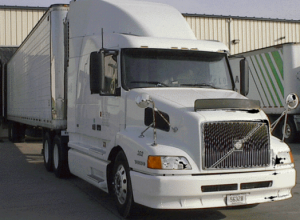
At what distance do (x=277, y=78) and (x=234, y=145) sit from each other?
42.5 ft

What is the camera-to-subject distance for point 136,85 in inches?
271

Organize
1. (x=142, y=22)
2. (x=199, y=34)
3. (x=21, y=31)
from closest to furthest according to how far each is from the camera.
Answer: (x=142, y=22) → (x=21, y=31) → (x=199, y=34)

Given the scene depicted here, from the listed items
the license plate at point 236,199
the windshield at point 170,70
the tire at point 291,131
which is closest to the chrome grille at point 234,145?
the license plate at point 236,199

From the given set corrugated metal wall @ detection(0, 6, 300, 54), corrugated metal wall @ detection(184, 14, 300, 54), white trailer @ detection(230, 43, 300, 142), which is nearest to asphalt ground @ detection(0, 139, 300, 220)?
white trailer @ detection(230, 43, 300, 142)

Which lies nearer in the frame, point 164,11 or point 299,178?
point 164,11

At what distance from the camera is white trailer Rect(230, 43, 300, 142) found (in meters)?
17.3

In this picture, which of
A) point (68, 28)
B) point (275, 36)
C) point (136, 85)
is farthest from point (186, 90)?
point (275, 36)

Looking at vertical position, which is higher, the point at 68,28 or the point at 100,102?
the point at 68,28

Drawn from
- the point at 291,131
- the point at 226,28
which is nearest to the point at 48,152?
the point at 291,131

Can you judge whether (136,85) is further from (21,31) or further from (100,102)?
(21,31)

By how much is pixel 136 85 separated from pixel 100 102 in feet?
3.65

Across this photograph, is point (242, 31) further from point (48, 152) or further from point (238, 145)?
point (238, 145)

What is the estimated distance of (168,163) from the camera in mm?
5637

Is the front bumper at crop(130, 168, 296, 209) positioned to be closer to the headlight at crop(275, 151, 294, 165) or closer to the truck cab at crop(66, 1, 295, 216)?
the truck cab at crop(66, 1, 295, 216)
